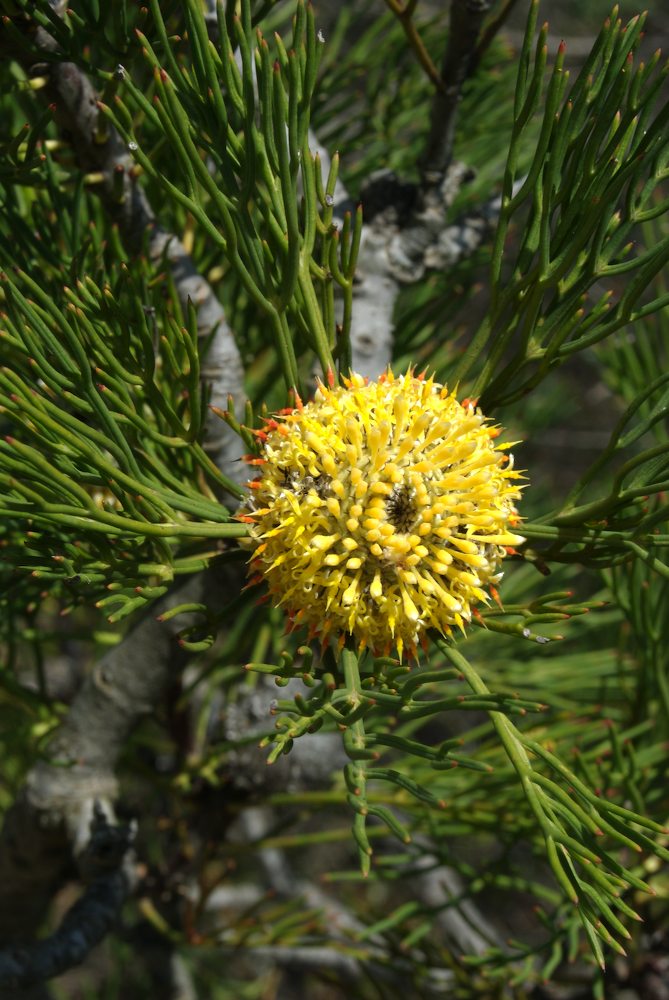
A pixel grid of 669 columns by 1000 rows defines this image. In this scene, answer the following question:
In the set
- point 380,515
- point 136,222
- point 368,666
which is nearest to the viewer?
point 380,515

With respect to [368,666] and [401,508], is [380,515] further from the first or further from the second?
[368,666]

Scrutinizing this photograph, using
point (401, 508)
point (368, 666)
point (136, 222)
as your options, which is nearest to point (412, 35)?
point (136, 222)

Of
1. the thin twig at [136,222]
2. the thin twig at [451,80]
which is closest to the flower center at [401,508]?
the thin twig at [136,222]

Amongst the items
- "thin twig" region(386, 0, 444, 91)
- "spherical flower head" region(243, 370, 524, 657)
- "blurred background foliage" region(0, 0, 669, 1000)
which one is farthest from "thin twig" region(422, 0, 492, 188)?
"spherical flower head" region(243, 370, 524, 657)

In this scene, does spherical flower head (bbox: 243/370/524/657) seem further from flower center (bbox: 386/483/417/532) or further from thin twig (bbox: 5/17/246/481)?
thin twig (bbox: 5/17/246/481)

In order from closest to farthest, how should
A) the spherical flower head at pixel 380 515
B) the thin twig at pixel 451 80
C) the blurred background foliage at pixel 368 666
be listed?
the spherical flower head at pixel 380 515, the blurred background foliage at pixel 368 666, the thin twig at pixel 451 80

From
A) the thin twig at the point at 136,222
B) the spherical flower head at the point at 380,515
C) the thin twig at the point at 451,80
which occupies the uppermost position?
the thin twig at the point at 451,80

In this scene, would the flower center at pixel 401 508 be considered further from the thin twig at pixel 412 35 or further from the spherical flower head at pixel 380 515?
the thin twig at pixel 412 35
